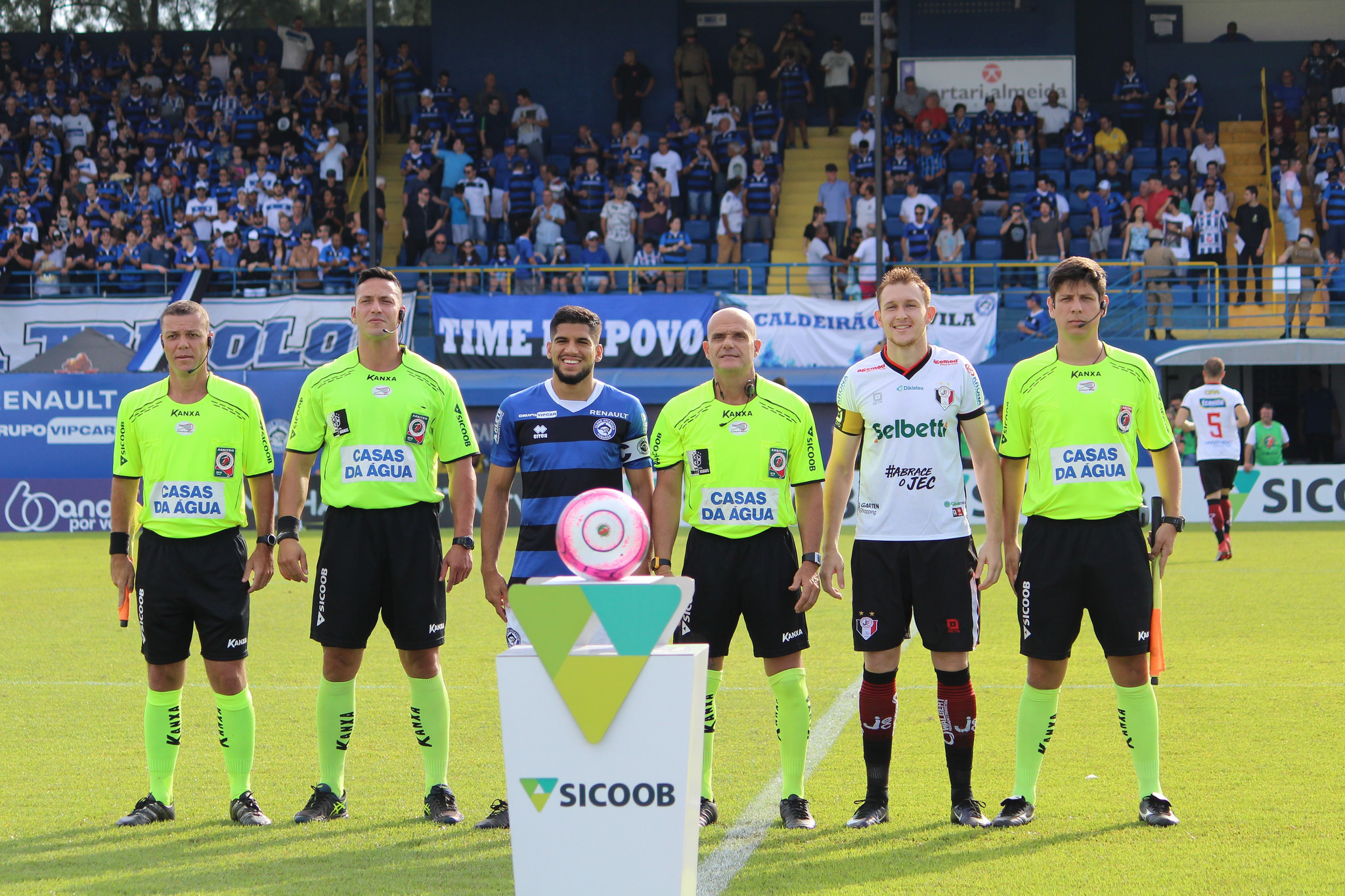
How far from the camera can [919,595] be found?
553 cm

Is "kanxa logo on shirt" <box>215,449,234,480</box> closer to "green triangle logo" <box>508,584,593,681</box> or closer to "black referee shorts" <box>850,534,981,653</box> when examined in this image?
"green triangle logo" <box>508,584,593,681</box>

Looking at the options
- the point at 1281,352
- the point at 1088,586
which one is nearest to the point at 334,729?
the point at 1088,586

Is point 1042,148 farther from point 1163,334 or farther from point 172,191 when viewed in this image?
point 172,191

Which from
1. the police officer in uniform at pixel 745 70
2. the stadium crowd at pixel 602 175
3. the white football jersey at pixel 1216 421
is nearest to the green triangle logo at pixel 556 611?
the white football jersey at pixel 1216 421

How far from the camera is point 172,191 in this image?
25156mm

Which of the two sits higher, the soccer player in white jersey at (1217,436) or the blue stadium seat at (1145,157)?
the blue stadium seat at (1145,157)

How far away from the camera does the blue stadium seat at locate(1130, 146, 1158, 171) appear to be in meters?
25.5

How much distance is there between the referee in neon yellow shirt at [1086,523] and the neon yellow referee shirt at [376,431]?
240 cm

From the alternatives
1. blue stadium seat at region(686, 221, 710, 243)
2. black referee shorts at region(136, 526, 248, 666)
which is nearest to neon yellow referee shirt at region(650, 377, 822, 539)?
black referee shorts at region(136, 526, 248, 666)

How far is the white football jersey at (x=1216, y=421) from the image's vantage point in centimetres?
1519

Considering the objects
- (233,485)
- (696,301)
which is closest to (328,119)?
(696,301)

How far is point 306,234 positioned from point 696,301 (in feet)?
23.2

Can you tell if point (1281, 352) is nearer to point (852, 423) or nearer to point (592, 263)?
point (592, 263)

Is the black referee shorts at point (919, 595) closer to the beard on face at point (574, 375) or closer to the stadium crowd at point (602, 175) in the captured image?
the beard on face at point (574, 375)
